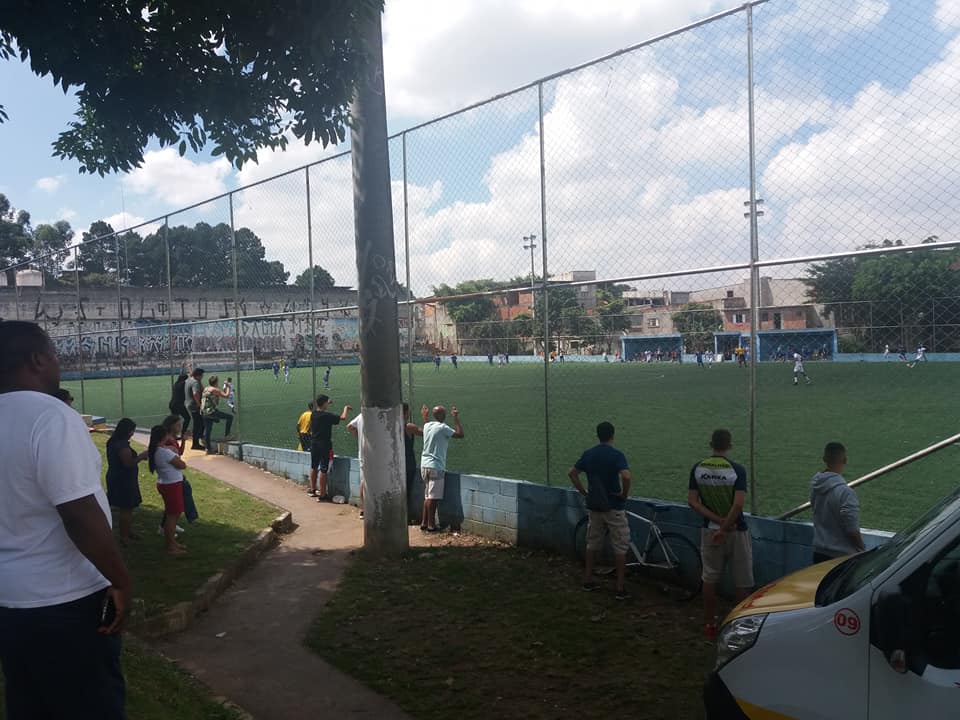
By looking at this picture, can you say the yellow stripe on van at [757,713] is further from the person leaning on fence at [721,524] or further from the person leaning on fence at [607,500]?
the person leaning on fence at [607,500]

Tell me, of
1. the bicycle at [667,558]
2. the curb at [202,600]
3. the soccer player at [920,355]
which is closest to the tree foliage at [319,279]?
the curb at [202,600]

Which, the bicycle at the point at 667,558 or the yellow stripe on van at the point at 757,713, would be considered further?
the bicycle at the point at 667,558

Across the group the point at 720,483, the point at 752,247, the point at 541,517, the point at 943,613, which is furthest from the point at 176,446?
the point at 943,613

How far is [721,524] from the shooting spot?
6137 mm

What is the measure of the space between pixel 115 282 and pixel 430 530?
15498mm

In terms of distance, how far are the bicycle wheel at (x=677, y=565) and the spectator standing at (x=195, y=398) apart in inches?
448

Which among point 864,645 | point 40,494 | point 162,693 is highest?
point 40,494

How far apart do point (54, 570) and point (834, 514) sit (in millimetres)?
4985

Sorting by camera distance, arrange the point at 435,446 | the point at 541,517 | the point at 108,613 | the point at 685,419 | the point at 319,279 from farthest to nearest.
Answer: the point at 685,419, the point at 319,279, the point at 435,446, the point at 541,517, the point at 108,613

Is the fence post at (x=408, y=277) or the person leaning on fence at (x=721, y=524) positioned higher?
the fence post at (x=408, y=277)

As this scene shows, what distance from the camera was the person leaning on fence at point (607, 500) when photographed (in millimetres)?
7113

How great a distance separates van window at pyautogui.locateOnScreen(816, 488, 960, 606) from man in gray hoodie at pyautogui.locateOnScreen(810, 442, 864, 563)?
220 centimetres

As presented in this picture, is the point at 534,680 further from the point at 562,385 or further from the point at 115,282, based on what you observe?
the point at 115,282

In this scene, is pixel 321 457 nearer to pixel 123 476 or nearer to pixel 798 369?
pixel 123 476
